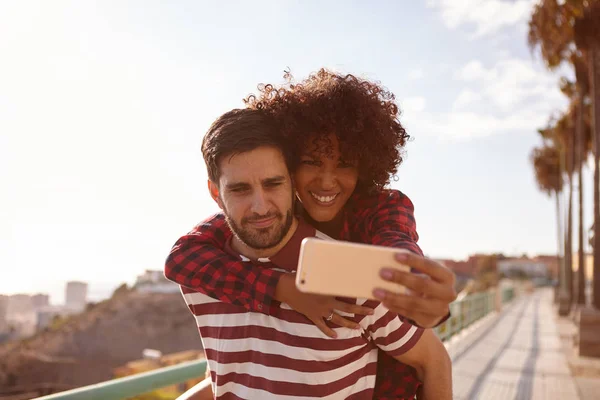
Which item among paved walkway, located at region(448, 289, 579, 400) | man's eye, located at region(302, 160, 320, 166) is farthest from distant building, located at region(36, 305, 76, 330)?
man's eye, located at region(302, 160, 320, 166)

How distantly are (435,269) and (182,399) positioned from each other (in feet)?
3.88

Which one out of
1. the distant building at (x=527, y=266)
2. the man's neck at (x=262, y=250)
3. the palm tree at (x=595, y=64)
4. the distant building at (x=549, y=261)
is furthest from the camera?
the distant building at (x=549, y=261)

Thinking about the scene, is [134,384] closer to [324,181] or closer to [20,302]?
[324,181]

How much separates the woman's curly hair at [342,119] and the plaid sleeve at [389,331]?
0.56 meters

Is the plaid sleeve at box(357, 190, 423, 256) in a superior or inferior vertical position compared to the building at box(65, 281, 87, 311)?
superior

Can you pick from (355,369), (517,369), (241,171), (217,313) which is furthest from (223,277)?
(517,369)

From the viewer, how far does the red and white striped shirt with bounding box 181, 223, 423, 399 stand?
1.57 meters

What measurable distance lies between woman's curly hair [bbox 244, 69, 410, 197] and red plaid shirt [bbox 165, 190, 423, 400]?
13 centimetres

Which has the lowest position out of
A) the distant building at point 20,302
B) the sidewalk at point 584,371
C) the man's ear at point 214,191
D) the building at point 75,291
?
the building at point 75,291

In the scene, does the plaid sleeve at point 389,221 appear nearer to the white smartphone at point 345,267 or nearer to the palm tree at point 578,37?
the white smartphone at point 345,267

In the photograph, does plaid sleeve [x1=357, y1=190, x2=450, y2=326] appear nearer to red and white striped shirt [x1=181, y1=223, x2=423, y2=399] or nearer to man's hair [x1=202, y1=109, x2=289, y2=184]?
red and white striped shirt [x1=181, y1=223, x2=423, y2=399]

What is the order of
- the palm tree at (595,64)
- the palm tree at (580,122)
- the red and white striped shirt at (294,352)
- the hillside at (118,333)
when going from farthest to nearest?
Answer: the hillside at (118,333), the palm tree at (580,122), the palm tree at (595,64), the red and white striped shirt at (294,352)

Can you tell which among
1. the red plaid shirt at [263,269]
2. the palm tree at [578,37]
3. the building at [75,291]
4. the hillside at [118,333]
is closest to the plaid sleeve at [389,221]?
the red plaid shirt at [263,269]

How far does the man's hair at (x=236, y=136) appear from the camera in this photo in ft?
5.57
